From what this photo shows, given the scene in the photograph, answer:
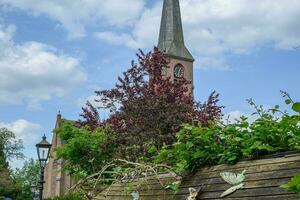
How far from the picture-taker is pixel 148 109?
1853cm

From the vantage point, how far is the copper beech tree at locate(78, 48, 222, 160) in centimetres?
1761

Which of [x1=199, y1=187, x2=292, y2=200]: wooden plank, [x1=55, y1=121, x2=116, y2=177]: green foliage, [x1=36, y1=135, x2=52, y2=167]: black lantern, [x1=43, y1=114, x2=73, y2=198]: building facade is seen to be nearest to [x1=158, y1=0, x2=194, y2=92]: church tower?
[x1=43, y1=114, x2=73, y2=198]: building facade

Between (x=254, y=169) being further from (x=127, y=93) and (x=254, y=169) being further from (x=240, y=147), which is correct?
(x=127, y=93)

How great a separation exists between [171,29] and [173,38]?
1.24 m

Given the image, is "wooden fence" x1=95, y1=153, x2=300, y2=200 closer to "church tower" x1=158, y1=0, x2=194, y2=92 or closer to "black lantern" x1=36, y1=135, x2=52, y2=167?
"black lantern" x1=36, y1=135, x2=52, y2=167

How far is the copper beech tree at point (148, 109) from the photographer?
17.6 metres

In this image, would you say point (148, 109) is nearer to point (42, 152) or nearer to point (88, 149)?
point (88, 149)

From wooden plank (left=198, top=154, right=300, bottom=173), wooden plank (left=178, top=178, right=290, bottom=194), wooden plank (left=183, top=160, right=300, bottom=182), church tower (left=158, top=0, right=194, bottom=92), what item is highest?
church tower (left=158, top=0, right=194, bottom=92)

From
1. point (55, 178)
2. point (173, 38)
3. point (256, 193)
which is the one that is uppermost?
point (173, 38)

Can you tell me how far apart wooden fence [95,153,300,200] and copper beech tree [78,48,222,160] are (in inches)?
348

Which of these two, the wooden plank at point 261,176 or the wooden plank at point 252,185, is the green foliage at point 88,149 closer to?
the wooden plank at point 261,176

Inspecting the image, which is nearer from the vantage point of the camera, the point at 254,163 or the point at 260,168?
the point at 260,168

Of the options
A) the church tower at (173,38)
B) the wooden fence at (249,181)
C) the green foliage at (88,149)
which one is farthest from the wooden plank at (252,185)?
the church tower at (173,38)

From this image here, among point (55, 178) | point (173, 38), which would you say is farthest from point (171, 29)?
point (55, 178)
